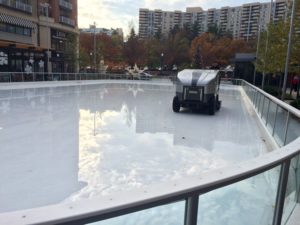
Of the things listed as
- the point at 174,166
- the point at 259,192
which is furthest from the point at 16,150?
the point at 259,192

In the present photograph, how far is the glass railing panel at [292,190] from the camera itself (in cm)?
228

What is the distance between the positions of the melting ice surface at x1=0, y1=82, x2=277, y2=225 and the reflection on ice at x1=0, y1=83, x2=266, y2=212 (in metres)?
0.01

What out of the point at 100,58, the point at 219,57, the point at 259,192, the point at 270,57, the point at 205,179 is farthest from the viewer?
the point at 219,57

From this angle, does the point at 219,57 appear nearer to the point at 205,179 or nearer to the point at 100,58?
the point at 100,58

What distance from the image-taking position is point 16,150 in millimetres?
5859

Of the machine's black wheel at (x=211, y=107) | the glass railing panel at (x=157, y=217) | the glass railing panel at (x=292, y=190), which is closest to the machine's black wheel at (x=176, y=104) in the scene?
the machine's black wheel at (x=211, y=107)

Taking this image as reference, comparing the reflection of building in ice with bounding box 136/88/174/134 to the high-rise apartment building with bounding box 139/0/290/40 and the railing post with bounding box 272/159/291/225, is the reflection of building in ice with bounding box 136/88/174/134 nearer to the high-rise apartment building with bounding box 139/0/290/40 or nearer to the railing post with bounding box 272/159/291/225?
the railing post with bounding box 272/159/291/225

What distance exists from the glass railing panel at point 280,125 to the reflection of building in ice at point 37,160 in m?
3.59

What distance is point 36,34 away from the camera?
1275 inches

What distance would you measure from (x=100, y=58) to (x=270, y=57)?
28.1m

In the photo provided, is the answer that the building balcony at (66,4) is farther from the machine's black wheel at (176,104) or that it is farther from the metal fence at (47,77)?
the machine's black wheel at (176,104)

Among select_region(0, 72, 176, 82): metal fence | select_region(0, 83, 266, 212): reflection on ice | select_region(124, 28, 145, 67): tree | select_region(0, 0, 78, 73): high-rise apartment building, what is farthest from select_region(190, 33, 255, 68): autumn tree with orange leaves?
select_region(0, 83, 266, 212): reflection on ice

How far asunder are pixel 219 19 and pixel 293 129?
83.9 meters

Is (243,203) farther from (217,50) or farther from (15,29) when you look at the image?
(217,50)
